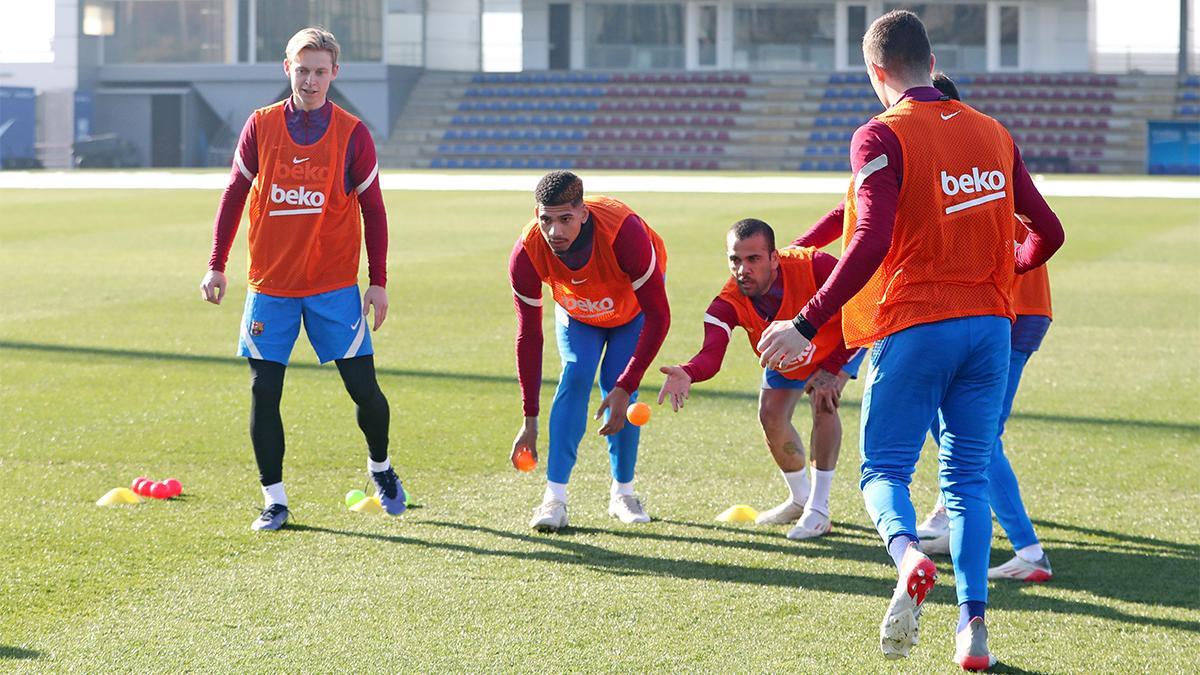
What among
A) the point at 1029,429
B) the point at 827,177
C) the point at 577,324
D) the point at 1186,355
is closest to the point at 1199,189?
the point at 827,177

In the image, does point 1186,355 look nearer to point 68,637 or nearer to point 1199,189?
point 68,637

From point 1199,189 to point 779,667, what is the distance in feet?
111

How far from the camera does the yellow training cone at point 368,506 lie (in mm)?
6879

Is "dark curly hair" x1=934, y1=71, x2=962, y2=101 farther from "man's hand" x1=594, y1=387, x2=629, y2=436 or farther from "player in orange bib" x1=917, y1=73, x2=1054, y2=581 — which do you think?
"man's hand" x1=594, y1=387, x2=629, y2=436

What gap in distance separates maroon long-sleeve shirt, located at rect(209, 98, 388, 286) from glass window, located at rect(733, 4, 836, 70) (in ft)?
166

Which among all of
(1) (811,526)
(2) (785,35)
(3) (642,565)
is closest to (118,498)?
(3) (642,565)

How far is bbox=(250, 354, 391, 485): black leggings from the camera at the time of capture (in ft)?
21.6

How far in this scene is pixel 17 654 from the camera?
477 centimetres

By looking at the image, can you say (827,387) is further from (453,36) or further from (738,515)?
(453,36)

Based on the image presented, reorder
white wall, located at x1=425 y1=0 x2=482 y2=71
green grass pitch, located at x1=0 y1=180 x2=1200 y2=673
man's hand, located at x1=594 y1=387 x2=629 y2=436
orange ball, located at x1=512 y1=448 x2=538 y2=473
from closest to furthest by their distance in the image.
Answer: green grass pitch, located at x1=0 y1=180 x2=1200 y2=673, man's hand, located at x1=594 y1=387 x2=629 y2=436, orange ball, located at x1=512 y1=448 x2=538 y2=473, white wall, located at x1=425 y1=0 x2=482 y2=71

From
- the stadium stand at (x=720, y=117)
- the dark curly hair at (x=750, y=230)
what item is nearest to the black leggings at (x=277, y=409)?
the dark curly hair at (x=750, y=230)

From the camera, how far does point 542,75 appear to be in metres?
55.8

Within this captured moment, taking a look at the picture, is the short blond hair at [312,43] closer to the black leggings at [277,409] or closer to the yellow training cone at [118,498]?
the black leggings at [277,409]

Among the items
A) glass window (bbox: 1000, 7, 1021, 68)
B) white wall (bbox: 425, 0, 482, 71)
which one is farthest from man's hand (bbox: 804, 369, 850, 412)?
glass window (bbox: 1000, 7, 1021, 68)
